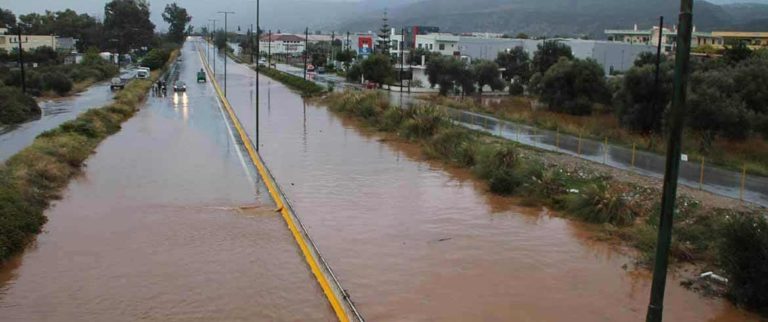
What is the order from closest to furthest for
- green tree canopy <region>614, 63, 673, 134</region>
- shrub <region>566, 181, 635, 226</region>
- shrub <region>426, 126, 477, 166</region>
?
shrub <region>566, 181, 635, 226</region> → shrub <region>426, 126, 477, 166</region> → green tree canopy <region>614, 63, 673, 134</region>

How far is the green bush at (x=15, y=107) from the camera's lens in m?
40.2

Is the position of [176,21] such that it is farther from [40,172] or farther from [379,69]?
[40,172]

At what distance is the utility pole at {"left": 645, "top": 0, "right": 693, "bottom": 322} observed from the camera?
21.5 ft

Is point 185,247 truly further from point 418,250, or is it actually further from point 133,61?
point 133,61

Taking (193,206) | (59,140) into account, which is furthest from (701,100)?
(59,140)

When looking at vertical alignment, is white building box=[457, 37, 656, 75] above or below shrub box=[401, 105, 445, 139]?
above

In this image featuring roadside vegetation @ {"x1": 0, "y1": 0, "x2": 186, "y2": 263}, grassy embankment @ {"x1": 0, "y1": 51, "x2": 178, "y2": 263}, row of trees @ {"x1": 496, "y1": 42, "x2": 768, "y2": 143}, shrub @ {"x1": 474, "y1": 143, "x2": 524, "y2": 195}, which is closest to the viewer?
grassy embankment @ {"x1": 0, "y1": 51, "x2": 178, "y2": 263}

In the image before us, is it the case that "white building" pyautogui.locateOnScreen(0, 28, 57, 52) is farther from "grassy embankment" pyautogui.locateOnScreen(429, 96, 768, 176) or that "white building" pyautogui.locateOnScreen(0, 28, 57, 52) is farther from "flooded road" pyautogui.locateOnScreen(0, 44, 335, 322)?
"flooded road" pyautogui.locateOnScreen(0, 44, 335, 322)

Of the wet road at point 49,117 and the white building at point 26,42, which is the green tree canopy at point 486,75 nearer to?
the wet road at point 49,117

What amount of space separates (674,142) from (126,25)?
436 feet

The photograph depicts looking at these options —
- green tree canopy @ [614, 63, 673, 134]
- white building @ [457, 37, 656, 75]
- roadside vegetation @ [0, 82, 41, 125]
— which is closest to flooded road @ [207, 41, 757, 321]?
green tree canopy @ [614, 63, 673, 134]

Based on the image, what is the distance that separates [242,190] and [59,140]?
9522 mm

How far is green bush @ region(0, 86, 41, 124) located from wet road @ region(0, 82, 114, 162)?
72cm

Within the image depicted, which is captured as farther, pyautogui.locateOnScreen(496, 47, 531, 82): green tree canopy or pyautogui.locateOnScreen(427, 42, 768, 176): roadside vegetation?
pyautogui.locateOnScreen(496, 47, 531, 82): green tree canopy
